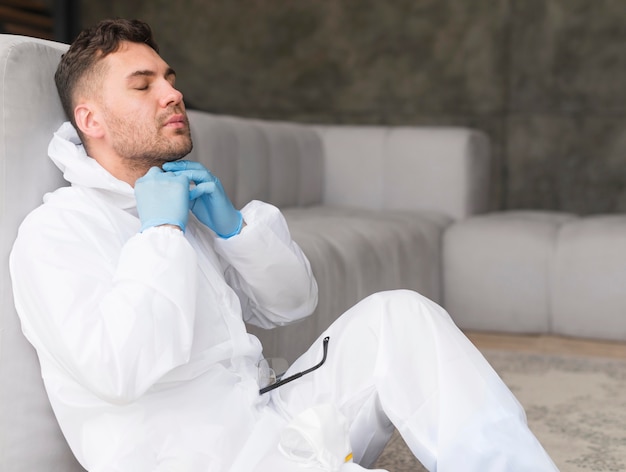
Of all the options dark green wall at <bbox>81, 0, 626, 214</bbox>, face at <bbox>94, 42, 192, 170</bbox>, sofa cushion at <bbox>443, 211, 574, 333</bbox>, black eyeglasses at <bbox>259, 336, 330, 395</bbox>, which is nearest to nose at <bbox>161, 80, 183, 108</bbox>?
face at <bbox>94, 42, 192, 170</bbox>

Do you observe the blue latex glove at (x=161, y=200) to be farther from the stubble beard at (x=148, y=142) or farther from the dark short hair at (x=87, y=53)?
the dark short hair at (x=87, y=53)

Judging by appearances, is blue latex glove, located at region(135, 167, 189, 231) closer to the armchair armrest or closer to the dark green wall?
the armchair armrest

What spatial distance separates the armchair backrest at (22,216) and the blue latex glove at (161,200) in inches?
8.7

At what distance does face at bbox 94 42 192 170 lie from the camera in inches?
57.0

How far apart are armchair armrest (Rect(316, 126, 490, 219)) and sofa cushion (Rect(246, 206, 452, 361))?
0.52 ft

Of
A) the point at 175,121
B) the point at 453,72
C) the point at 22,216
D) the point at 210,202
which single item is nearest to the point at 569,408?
the point at 210,202

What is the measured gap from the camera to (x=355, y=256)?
2.64 metres

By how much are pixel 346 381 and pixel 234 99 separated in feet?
13.7

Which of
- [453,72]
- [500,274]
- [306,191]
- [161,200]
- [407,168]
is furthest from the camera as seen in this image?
[453,72]

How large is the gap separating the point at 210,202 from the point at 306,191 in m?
2.23

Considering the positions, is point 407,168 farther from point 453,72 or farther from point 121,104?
point 121,104

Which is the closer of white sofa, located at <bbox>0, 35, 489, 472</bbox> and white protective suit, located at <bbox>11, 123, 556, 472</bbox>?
white protective suit, located at <bbox>11, 123, 556, 472</bbox>

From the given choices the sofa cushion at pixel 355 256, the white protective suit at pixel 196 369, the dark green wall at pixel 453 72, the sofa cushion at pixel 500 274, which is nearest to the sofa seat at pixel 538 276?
the sofa cushion at pixel 500 274

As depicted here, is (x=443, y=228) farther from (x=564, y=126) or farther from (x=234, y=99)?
(x=234, y=99)
